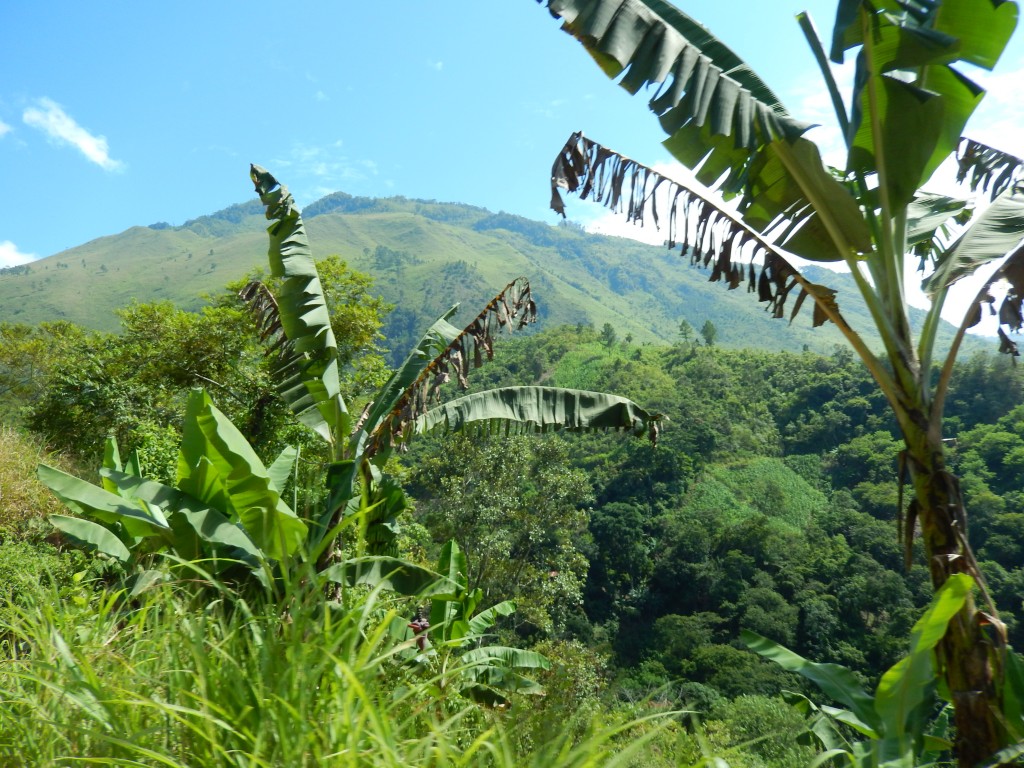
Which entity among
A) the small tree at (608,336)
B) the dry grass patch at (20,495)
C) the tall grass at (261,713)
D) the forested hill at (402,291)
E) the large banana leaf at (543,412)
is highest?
the forested hill at (402,291)

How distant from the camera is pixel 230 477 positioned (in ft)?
14.7

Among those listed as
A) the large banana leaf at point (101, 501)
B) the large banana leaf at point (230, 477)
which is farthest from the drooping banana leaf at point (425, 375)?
the large banana leaf at point (101, 501)

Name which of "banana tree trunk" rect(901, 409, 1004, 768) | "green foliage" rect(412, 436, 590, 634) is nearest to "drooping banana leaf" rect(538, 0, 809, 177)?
"banana tree trunk" rect(901, 409, 1004, 768)

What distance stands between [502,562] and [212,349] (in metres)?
8.48

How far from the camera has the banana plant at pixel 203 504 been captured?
447 cm

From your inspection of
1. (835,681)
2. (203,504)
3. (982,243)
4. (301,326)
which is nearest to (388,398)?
(301,326)

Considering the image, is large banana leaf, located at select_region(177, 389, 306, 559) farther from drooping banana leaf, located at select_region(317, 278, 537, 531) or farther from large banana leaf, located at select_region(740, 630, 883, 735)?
large banana leaf, located at select_region(740, 630, 883, 735)

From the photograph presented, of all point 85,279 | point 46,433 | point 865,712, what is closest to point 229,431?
point 865,712

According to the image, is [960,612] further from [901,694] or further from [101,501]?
[101,501]

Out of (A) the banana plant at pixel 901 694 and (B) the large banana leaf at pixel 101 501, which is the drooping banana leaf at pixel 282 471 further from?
(A) the banana plant at pixel 901 694

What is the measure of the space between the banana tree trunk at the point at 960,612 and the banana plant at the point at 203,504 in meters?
3.39

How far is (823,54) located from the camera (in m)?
3.74

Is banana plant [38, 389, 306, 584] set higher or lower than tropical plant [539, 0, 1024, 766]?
lower

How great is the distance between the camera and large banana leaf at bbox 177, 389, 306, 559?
4.44 metres
